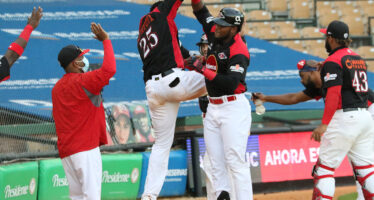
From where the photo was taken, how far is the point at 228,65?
5.40 m

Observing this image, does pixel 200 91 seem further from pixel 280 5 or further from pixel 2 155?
pixel 280 5

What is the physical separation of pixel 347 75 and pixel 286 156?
3403 mm

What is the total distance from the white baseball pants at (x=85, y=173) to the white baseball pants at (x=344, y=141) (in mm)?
2285

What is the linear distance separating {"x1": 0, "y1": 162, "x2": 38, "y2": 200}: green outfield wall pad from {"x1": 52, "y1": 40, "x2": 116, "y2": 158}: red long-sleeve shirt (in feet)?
5.18

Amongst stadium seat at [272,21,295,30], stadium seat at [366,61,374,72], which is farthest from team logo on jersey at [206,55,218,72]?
stadium seat at [272,21,295,30]

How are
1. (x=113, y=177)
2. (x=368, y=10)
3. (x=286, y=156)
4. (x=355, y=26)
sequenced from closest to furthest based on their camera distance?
(x=113, y=177) < (x=286, y=156) < (x=355, y=26) < (x=368, y=10)

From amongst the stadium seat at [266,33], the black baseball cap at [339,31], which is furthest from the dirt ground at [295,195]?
the stadium seat at [266,33]

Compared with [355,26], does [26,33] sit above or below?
below

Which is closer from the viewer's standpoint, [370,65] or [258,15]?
[370,65]

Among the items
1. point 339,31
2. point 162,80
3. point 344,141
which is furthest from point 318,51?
point 162,80

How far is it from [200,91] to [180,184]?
2900 mm

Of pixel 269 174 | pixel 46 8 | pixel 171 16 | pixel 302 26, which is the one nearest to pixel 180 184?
pixel 269 174

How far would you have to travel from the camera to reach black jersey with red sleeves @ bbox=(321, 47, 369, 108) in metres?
5.73

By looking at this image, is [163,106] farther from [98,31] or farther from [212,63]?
[98,31]
